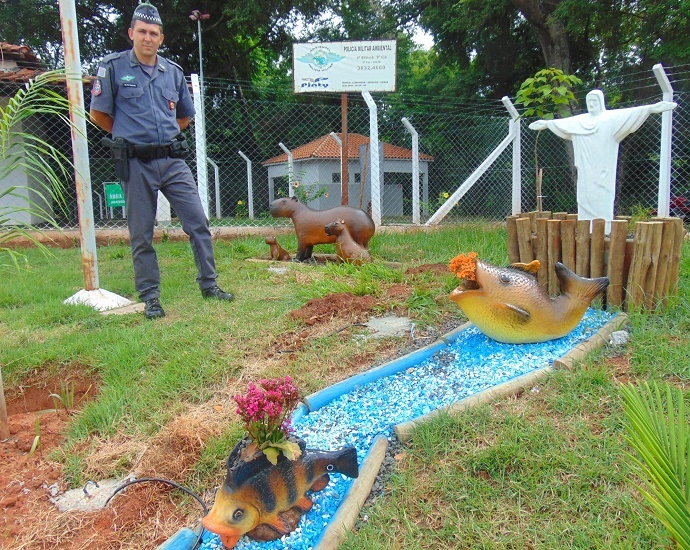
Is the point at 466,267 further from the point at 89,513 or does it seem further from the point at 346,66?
the point at 346,66

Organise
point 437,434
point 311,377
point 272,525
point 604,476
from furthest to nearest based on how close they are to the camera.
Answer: point 311,377 → point 437,434 → point 604,476 → point 272,525

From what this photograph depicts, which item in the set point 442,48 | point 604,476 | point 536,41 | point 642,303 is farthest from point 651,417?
point 442,48

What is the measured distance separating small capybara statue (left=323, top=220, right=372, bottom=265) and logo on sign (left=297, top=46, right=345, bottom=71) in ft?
10.4

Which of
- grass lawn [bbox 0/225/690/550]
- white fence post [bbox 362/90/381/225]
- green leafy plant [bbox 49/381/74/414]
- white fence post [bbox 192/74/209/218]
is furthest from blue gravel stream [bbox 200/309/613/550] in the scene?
white fence post [bbox 192/74/209/218]

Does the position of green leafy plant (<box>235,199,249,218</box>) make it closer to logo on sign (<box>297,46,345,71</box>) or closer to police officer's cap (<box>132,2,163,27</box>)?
logo on sign (<box>297,46,345,71</box>)

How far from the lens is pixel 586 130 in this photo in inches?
156

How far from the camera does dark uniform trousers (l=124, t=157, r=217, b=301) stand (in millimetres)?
3797

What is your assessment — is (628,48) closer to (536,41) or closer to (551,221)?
(536,41)

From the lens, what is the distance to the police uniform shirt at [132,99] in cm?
373

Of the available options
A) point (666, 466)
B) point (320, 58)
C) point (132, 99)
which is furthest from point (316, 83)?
point (666, 466)

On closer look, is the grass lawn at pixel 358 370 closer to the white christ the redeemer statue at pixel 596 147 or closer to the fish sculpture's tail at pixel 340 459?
the fish sculpture's tail at pixel 340 459

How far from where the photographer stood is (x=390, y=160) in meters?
10.9

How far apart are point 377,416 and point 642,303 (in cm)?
178

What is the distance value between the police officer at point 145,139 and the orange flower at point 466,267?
1807 millimetres
